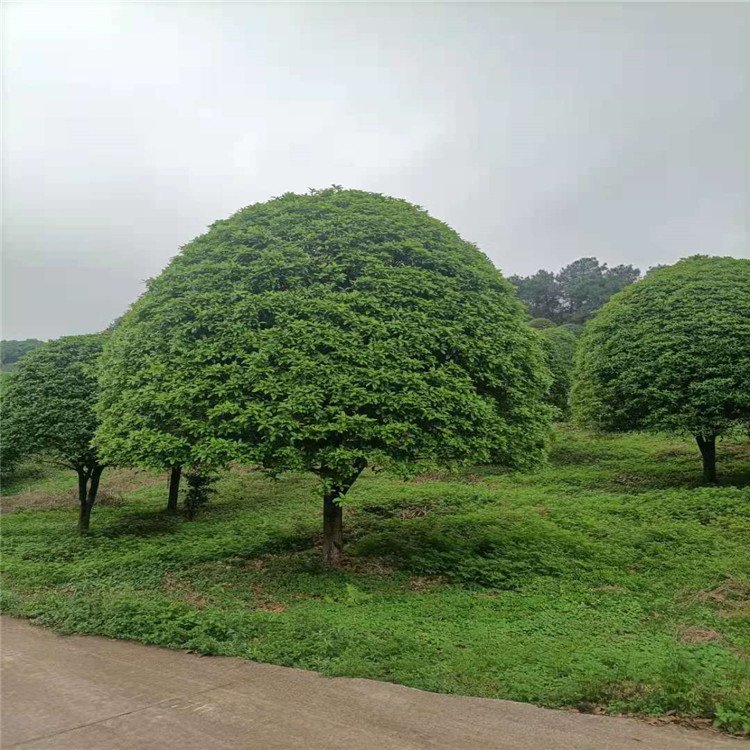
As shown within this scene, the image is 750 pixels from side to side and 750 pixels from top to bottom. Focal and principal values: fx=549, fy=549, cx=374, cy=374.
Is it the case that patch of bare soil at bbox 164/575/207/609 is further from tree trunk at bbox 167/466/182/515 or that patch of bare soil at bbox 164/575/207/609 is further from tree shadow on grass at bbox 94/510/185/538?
tree trunk at bbox 167/466/182/515

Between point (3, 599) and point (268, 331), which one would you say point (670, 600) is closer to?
point (268, 331)

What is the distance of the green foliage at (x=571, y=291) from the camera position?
69000 mm

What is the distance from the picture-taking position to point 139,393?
29.5 ft

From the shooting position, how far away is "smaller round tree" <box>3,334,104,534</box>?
42.7 ft

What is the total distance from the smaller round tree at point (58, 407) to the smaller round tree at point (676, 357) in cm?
1362

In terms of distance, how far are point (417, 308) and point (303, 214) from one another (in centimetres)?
300

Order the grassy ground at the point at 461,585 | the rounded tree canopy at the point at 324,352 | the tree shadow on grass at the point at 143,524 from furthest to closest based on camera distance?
the tree shadow on grass at the point at 143,524 → the rounded tree canopy at the point at 324,352 → the grassy ground at the point at 461,585

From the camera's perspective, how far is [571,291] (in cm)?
7462

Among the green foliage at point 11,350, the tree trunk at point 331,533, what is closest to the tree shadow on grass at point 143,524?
the tree trunk at point 331,533

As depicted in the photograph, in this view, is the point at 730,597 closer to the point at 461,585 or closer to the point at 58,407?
the point at 461,585

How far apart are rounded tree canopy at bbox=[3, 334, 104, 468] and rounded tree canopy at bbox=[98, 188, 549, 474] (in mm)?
3119

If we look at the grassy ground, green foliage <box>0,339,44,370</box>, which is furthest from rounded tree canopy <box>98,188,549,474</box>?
green foliage <box>0,339,44,370</box>

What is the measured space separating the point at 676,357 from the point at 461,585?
9093 mm

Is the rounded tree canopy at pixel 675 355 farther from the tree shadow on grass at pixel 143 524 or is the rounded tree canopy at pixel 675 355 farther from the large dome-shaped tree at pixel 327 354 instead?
the tree shadow on grass at pixel 143 524
